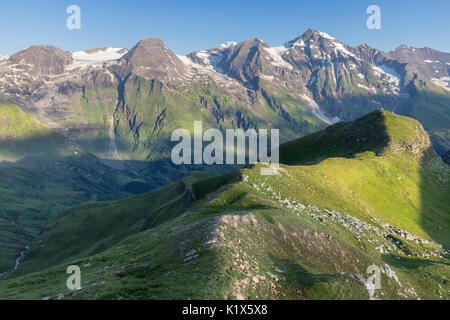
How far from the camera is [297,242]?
39.8 metres

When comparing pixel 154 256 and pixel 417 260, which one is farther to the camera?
pixel 417 260

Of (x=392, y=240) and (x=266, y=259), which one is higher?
(x=266, y=259)

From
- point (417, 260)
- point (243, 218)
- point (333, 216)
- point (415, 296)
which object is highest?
point (243, 218)

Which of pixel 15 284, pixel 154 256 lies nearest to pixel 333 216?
pixel 154 256

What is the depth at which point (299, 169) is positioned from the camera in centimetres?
8244

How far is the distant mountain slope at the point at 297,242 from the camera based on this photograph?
91.4 ft

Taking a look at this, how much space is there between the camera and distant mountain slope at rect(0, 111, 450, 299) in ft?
91.4

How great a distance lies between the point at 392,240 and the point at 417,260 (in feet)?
28.7

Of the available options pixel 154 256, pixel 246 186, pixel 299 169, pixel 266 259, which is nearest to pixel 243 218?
pixel 266 259

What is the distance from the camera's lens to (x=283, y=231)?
40.8 metres

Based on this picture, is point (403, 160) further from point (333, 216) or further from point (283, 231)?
point (283, 231)
